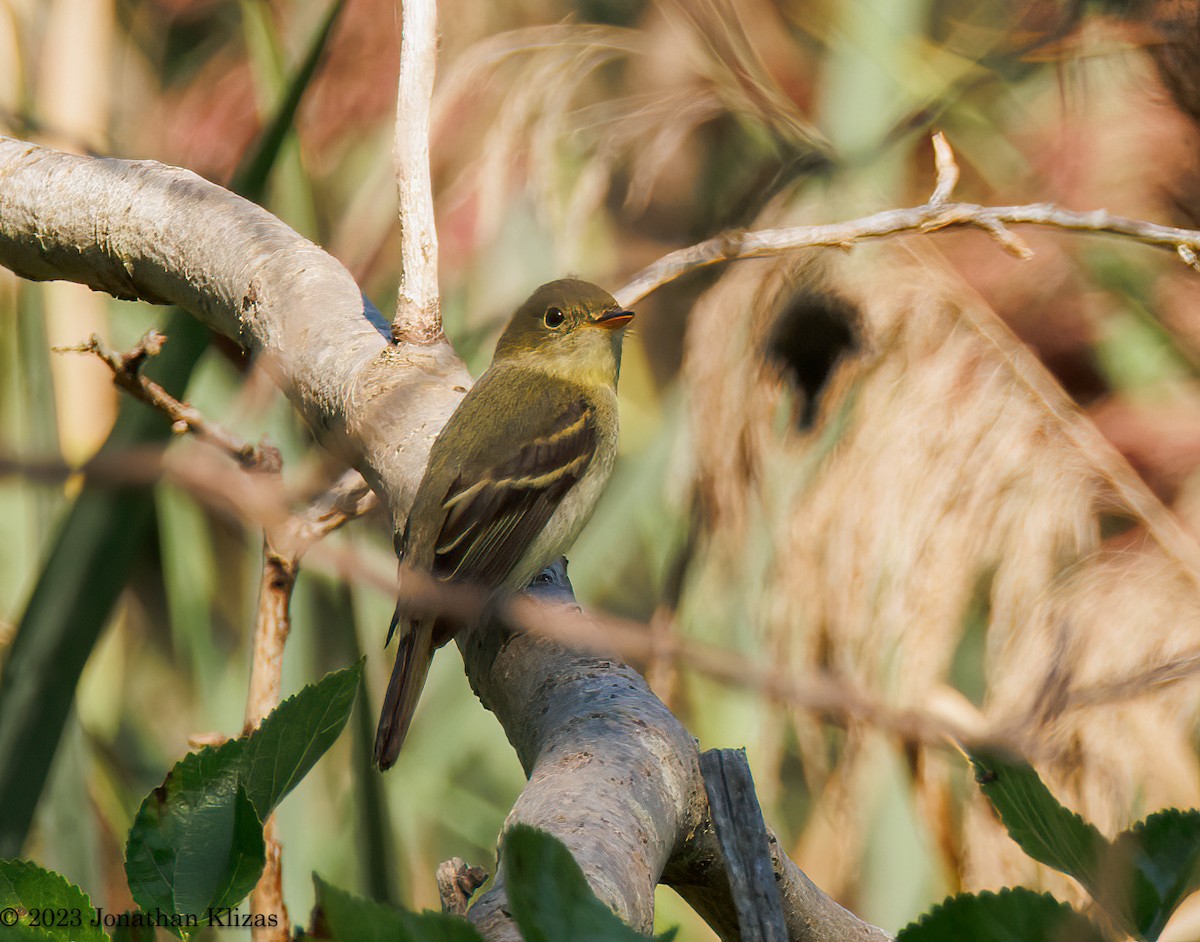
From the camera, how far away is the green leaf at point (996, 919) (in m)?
0.62

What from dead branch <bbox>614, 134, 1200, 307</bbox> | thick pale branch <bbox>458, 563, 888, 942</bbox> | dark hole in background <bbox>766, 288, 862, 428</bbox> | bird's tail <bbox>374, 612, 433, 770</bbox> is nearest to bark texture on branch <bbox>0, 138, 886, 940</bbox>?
thick pale branch <bbox>458, 563, 888, 942</bbox>

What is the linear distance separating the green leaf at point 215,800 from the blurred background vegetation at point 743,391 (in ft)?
5.78

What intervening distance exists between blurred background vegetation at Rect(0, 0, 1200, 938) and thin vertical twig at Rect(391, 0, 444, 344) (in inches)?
18.1

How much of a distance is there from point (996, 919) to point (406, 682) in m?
1.63

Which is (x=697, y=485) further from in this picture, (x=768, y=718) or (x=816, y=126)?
(x=816, y=126)

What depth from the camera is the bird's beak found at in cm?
267

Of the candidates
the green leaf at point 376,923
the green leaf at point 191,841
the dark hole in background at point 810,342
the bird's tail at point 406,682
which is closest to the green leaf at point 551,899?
the green leaf at point 376,923

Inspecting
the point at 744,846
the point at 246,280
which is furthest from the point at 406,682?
the point at 744,846

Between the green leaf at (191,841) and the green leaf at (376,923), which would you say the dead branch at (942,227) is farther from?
the green leaf at (376,923)

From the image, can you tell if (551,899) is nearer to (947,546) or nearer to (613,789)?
(613,789)

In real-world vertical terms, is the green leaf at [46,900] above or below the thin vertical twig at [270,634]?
below

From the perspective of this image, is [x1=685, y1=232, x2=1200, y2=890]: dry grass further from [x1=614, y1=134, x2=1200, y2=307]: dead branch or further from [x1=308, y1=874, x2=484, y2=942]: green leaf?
[x1=308, y1=874, x2=484, y2=942]: green leaf

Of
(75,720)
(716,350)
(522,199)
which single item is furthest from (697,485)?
(75,720)

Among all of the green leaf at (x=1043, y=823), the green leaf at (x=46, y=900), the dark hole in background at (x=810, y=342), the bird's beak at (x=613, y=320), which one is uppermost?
the dark hole in background at (x=810, y=342)
